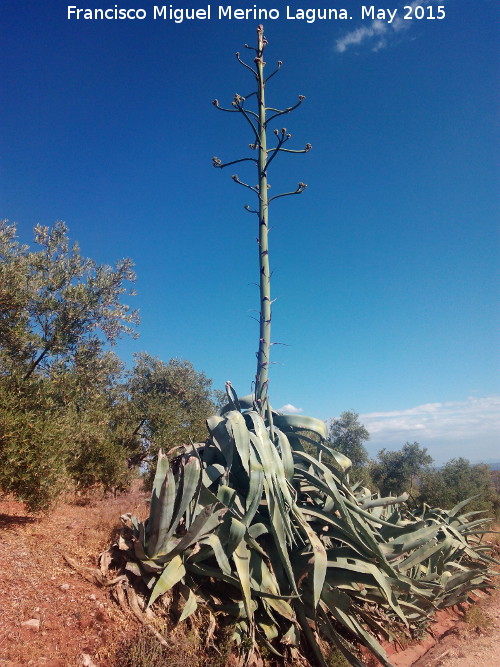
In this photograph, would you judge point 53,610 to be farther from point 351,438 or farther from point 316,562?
point 351,438

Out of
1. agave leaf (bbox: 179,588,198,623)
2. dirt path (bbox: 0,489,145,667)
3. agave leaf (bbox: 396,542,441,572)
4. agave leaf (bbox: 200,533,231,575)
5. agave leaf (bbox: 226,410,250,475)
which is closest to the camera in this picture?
dirt path (bbox: 0,489,145,667)

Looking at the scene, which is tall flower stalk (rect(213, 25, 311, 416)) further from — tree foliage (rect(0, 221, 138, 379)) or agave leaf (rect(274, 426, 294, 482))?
tree foliage (rect(0, 221, 138, 379))

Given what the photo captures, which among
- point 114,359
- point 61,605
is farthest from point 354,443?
point 61,605

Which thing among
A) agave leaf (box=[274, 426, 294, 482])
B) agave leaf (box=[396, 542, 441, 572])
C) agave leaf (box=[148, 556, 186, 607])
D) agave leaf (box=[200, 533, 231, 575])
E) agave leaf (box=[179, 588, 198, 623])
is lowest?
agave leaf (box=[396, 542, 441, 572])

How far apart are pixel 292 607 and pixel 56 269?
10.2 metres

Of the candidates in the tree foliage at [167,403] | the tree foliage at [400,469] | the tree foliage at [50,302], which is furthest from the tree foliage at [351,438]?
the tree foliage at [50,302]

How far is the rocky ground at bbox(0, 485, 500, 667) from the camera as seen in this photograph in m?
3.07

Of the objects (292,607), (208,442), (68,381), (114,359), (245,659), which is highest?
(114,359)

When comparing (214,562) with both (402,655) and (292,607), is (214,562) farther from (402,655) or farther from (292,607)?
(402,655)

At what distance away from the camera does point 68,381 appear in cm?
984

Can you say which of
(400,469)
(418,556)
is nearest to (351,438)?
(400,469)

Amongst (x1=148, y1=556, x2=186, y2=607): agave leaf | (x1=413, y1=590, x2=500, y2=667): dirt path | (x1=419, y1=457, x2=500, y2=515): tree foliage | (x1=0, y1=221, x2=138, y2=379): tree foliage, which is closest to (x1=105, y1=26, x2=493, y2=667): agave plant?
(x1=148, y1=556, x2=186, y2=607): agave leaf

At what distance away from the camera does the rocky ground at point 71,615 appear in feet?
10.1

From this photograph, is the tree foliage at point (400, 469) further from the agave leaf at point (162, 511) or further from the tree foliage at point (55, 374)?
the agave leaf at point (162, 511)
